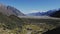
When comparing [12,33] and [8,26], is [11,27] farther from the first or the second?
[12,33]

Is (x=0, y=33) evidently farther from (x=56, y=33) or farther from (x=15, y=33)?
(x=56, y=33)

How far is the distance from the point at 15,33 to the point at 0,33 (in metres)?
4.02

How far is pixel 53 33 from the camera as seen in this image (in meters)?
28.0

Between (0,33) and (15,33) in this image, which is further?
(15,33)

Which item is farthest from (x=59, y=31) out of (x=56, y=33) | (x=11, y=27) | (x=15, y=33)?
(x=11, y=27)

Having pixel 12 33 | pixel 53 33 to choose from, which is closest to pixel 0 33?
pixel 12 33

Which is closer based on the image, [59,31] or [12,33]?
[59,31]

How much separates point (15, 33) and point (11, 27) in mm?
9447

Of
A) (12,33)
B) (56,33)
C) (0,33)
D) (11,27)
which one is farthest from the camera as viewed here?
(11,27)

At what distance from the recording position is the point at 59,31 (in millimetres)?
27938

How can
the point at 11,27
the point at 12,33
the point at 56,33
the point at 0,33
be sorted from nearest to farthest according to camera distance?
the point at 56,33 → the point at 0,33 → the point at 12,33 → the point at 11,27

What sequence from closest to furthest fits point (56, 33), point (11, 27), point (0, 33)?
point (56, 33), point (0, 33), point (11, 27)

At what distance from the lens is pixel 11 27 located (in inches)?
1833

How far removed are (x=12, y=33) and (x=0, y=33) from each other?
3.38 m
